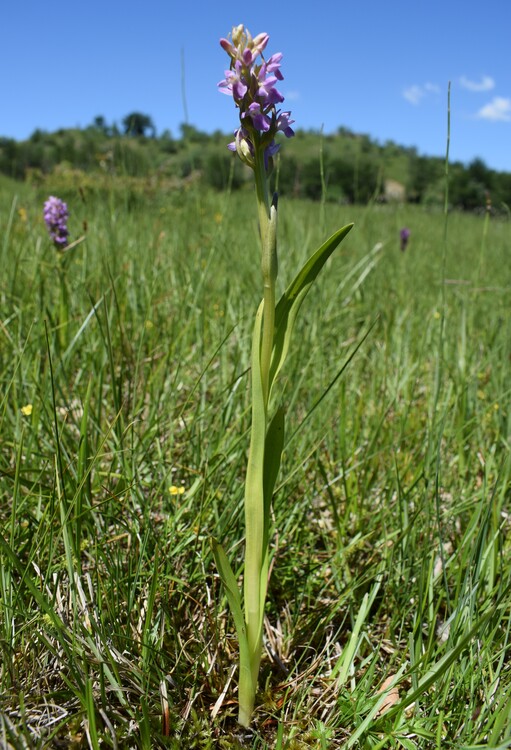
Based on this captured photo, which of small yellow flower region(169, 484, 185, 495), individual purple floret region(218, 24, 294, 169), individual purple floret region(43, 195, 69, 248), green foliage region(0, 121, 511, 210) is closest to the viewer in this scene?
individual purple floret region(218, 24, 294, 169)

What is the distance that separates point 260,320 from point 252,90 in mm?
Answer: 311

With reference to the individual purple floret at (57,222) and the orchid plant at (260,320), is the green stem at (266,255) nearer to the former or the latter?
the orchid plant at (260,320)

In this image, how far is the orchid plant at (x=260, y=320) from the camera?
2.54 feet

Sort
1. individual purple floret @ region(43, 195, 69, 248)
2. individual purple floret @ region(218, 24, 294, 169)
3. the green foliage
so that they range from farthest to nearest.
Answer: the green foliage → individual purple floret @ region(43, 195, 69, 248) → individual purple floret @ region(218, 24, 294, 169)

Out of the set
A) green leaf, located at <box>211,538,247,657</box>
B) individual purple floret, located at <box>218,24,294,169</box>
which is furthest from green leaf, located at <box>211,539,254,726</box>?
individual purple floret, located at <box>218,24,294,169</box>

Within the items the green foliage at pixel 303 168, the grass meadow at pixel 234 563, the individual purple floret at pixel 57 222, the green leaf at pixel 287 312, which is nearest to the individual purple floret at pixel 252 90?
the green leaf at pixel 287 312

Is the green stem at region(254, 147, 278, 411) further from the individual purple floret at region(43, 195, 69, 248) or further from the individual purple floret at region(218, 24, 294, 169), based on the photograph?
the individual purple floret at region(43, 195, 69, 248)

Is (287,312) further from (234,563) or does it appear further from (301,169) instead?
(301,169)

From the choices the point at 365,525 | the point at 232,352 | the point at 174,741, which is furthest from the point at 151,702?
the point at 232,352

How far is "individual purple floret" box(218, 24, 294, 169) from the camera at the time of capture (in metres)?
0.76

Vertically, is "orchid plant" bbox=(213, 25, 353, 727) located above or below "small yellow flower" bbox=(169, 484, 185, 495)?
above

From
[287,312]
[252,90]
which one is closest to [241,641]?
[287,312]

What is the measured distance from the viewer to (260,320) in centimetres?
81

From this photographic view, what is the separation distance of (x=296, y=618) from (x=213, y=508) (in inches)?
10.6
